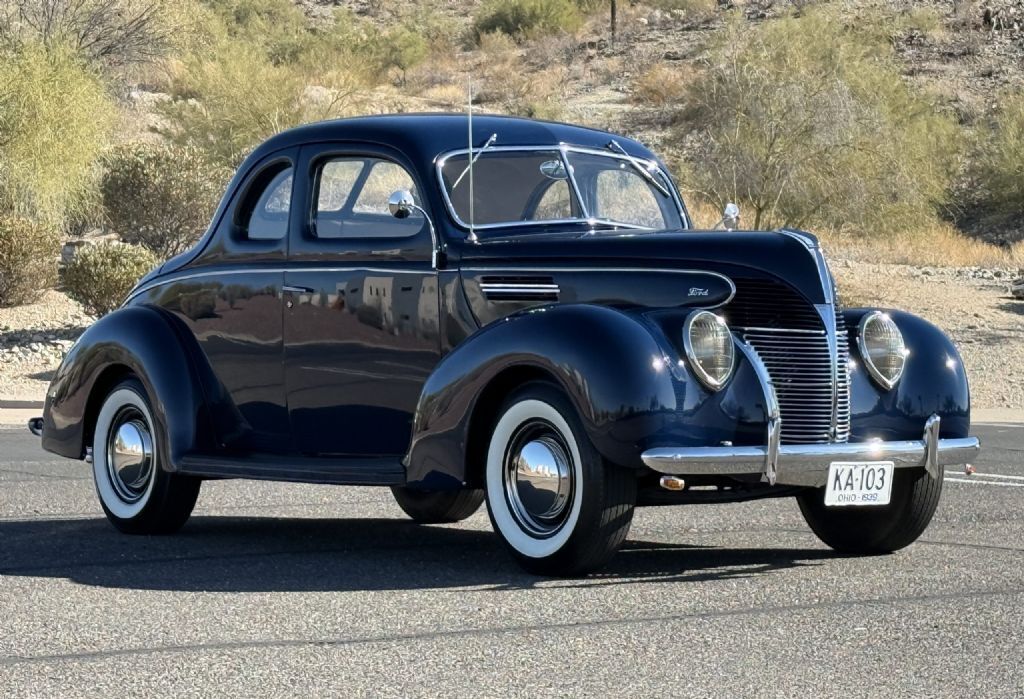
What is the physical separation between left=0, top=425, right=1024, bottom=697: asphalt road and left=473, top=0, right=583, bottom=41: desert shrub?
56065mm

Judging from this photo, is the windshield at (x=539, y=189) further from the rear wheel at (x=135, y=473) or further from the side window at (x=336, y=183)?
the rear wheel at (x=135, y=473)

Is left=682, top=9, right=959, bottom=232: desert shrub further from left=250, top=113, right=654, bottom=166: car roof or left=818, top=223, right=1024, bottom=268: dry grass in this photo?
left=250, top=113, right=654, bottom=166: car roof

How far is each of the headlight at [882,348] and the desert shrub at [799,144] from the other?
937 inches

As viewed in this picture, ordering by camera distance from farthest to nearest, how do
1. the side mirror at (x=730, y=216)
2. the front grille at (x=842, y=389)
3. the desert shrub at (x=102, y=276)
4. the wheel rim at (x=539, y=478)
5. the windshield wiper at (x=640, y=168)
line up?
the desert shrub at (x=102, y=276) < the side mirror at (x=730, y=216) < the windshield wiper at (x=640, y=168) < the front grille at (x=842, y=389) < the wheel rim at (x=539, y=478)

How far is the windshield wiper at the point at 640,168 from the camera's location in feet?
31.0

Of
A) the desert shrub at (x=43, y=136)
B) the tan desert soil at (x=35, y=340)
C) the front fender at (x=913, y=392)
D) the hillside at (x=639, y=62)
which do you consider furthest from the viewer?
the hillside at (x=639, y=62)

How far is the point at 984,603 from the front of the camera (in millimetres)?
7113

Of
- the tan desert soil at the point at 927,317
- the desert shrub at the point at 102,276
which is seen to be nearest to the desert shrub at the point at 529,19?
the tan desert soil at the point at 927,317

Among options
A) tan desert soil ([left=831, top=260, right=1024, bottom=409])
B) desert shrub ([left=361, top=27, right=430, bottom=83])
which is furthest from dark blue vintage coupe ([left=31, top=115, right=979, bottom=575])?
desert shrub ([left=361, top=27, right=430, bottom=83])

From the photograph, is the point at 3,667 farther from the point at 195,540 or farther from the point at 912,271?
the point at 912,271

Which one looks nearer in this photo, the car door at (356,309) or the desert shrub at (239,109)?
the car door at (356,309)

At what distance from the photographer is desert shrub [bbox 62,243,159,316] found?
2528cm

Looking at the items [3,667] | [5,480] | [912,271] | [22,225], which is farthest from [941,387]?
[912,271]

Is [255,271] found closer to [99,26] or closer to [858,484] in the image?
[858,484]
